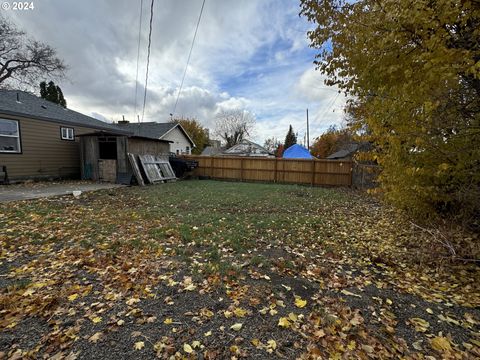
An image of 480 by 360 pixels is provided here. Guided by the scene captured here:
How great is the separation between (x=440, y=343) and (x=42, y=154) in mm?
14694

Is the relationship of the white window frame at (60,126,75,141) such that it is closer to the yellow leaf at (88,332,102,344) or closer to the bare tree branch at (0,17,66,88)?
the bare tree branch at (0,17,66,88)

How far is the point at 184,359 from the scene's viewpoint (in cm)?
173

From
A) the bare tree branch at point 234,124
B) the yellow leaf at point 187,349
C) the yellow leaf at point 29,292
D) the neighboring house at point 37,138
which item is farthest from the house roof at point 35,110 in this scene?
the bare tree branch at point 234,124

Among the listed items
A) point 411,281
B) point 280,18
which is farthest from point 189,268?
point 280,18

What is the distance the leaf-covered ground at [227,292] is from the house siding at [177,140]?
756 inches

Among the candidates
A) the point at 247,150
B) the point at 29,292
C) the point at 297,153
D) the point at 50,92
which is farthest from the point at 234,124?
the point at 29,292

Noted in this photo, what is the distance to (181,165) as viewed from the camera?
1502cm

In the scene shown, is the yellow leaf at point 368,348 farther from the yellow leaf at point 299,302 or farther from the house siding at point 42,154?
the house siding at point 42,154

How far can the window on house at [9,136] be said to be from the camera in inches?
384

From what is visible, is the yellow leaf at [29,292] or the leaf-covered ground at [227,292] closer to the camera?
the leaf-covered ground at [227,292]

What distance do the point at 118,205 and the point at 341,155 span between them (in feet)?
74.3

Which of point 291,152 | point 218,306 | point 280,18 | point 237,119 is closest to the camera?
point 218,306

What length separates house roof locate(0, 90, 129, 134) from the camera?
10.0 meters

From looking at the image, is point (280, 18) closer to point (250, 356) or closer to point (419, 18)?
point (419, 18)
